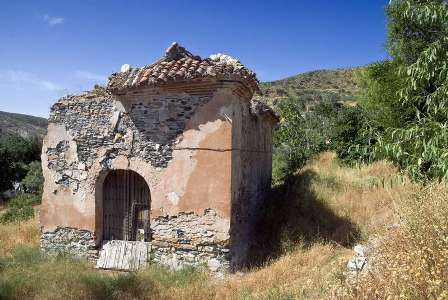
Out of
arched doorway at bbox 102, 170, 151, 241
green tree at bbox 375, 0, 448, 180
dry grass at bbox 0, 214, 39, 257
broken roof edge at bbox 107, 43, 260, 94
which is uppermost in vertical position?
broken roof edge at bbox 107, 43, 260, 94

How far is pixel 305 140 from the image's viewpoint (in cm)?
2338

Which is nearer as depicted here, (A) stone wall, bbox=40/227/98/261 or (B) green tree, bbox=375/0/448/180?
(B) green tree, bbox=375/0/448/180

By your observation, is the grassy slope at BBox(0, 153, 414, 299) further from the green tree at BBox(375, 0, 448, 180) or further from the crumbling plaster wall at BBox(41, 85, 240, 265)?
the crumbling plaster wall at BBox(41, 85, 240, 265)

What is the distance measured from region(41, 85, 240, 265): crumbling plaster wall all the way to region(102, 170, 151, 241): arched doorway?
0.27 metres

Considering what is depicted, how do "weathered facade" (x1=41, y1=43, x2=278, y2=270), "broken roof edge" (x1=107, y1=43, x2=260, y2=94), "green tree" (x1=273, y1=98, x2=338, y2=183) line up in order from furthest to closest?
1. "green tree" (x1=273, y1=98, x2=338, y2=183)
2. "weathered facade" (x1=41, y1=43, x2=278, y2=270)
3. "broken roof edge" (x1=107, y1=43, x2=260, y2=94)

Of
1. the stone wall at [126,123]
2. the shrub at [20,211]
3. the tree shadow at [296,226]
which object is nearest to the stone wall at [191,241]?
the tree shadow at [296,226]

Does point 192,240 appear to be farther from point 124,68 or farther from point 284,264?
point 124,68

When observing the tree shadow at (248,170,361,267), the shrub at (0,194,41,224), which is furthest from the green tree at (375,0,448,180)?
the shrub at (0,194,41,224)

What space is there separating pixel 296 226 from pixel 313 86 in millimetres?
45826

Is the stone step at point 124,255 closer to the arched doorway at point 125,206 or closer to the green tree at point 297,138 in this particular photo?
the arched doorway at point 125,206

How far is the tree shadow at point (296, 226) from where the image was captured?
9.04 m

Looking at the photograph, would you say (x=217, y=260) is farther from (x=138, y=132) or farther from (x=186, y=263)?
(x=138, y=132)

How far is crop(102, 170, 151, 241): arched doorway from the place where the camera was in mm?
8883

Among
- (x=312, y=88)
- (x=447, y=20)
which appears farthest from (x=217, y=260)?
(x=312, y=88)
